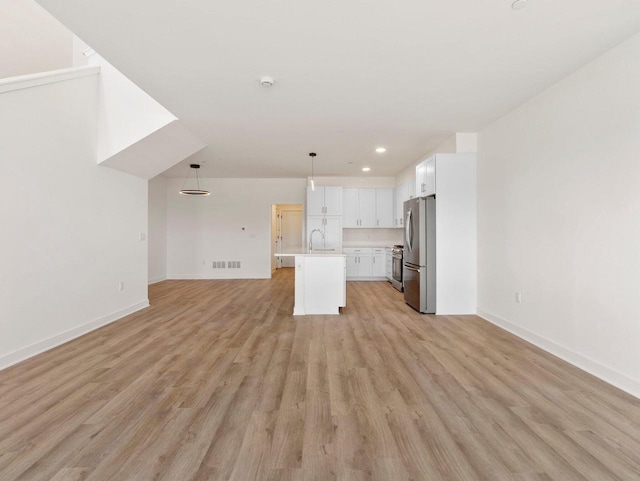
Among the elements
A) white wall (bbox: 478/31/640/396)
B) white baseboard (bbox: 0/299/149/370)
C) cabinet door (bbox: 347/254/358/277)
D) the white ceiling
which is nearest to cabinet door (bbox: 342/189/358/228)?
cabinet door (bbox: 347/254/358/277)

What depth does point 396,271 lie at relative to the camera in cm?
684

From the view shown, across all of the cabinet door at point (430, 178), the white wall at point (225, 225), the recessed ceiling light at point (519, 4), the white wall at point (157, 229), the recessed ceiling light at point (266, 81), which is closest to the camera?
the recessed ceiling light at point (519, 4)

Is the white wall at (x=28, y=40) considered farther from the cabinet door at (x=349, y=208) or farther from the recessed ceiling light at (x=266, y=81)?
the cabinet door at (x=349, y=208)

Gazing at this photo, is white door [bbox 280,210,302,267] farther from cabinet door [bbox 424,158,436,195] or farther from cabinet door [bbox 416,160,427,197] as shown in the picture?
cabinet door [bbox 424,158,436,195]

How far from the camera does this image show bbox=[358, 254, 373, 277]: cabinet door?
7.94 metres

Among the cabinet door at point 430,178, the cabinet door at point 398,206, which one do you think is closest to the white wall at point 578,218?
the cabinet door at point 430,178

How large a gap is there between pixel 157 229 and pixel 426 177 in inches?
265

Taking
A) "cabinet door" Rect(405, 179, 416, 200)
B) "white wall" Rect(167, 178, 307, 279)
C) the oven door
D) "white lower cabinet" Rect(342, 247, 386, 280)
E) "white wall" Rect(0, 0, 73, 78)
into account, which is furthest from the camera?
"white wall" Rect(167, 178, 307, 279)

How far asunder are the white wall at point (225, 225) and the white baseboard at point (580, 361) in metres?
5.97

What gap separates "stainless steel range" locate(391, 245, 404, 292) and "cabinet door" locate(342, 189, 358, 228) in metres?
1.37

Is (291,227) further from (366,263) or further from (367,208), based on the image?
(366,263)

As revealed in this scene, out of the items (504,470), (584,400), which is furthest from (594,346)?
(504,470)

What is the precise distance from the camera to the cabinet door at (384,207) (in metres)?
7.98

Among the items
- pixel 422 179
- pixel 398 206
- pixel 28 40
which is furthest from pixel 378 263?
pixel 28 40
